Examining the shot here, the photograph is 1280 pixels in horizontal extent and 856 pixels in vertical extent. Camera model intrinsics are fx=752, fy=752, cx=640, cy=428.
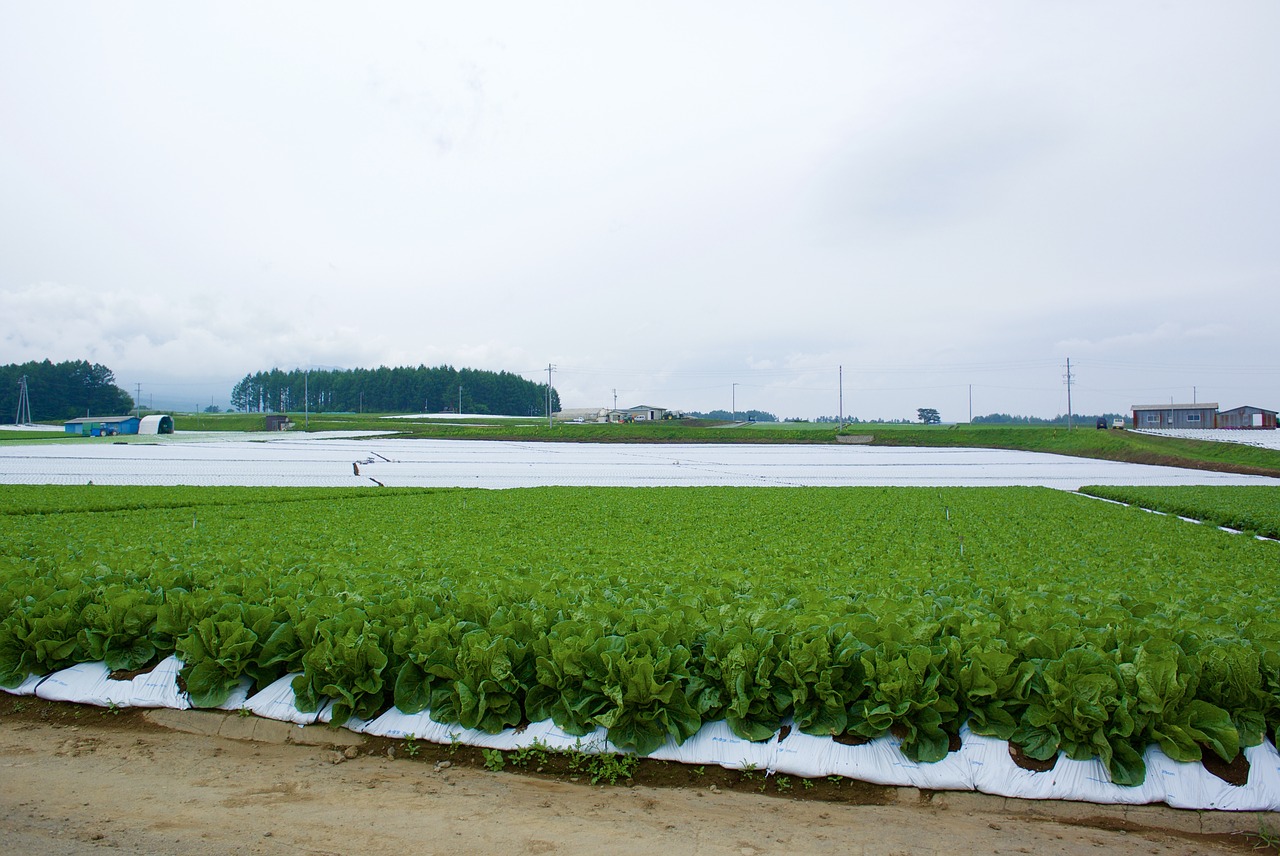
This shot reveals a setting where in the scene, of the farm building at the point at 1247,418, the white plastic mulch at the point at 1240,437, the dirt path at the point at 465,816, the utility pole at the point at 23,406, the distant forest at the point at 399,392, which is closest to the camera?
the dirt path at the point at 465,816

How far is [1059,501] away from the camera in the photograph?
22.6 meters

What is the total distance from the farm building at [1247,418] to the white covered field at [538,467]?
44.7m

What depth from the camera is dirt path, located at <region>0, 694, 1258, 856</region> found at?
4.41 meters

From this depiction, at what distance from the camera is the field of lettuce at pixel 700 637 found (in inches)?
204


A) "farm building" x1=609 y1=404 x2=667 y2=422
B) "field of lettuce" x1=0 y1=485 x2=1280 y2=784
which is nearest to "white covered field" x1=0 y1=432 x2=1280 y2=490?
"field of lettuce" x1=0 y1=485 x2=1280 y2=784

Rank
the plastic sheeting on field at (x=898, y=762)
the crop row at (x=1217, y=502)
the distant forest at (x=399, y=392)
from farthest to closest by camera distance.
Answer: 1. the distant forest at (x=399, y=392)
2. the crop row at (x=1217, y=502)
3. the plastic sheeting on field at (x=898, y=762)

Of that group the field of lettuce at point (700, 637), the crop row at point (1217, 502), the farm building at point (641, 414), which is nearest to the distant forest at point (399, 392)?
the farm building at point (641, 414)

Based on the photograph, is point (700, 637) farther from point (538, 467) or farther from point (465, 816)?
point (538, 467)

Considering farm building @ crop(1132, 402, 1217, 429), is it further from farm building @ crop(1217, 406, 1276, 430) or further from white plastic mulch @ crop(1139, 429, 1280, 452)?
white plastic mulch @ crop(1139, 429, 1280, 452)

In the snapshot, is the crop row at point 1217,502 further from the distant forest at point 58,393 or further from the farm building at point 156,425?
the distant forest at point 58,393

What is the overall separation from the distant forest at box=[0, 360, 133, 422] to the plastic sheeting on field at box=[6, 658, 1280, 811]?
137m

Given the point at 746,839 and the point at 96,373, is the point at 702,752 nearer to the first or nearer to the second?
the point at 746,839

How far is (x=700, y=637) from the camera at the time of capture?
5.99m

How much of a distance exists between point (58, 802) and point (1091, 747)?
683cm
